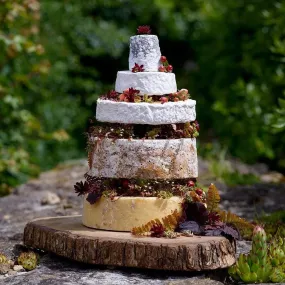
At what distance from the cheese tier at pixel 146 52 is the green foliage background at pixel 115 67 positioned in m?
2.97

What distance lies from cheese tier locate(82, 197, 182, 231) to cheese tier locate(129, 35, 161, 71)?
913 millimetres

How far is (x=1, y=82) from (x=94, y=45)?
10.3 ft

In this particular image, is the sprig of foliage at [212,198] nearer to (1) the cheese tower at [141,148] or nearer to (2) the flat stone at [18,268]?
(1) the cheese tower at [141,148]

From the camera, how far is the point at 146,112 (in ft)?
17.8

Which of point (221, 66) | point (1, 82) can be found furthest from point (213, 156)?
point (1, 82)

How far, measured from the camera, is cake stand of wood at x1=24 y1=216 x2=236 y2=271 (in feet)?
16.6

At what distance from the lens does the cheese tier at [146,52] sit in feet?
Answer: 18.4

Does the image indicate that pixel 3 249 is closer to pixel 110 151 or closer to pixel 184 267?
pixel 110 151

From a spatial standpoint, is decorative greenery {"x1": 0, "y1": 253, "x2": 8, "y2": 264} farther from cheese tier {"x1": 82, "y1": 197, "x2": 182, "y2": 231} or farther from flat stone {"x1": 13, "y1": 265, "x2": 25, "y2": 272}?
cheese tier {"x1": 82, "y1": 197, "x2": 182, "y2": 231}

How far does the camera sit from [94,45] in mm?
12359

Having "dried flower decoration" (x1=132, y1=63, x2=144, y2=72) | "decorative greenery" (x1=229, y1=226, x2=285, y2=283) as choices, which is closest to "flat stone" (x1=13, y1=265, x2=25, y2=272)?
"decorative greenery" (x1=229, y1=226, x2=285, y2=283)

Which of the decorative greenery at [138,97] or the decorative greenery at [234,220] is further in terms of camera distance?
the decorative greenery at [234,220]

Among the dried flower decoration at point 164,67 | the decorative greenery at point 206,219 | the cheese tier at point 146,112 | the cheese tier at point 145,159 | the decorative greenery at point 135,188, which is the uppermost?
the dried flower decoration at point 164,67

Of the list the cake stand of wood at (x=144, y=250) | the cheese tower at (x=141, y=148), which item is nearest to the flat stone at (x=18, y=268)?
the cake stand of wood at (x=144, y=250)
